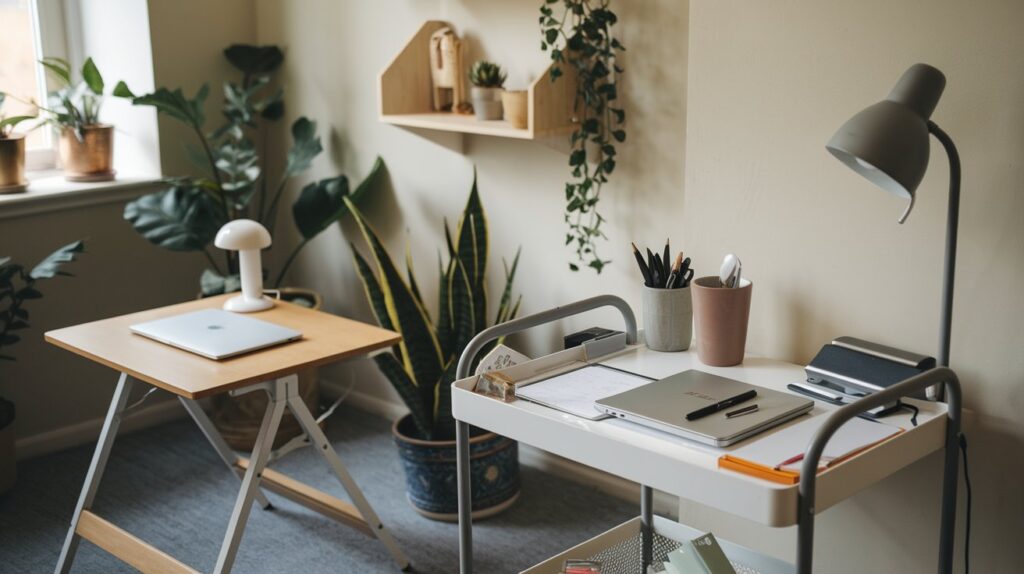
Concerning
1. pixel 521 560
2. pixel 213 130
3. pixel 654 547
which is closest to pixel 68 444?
pixel 213 130

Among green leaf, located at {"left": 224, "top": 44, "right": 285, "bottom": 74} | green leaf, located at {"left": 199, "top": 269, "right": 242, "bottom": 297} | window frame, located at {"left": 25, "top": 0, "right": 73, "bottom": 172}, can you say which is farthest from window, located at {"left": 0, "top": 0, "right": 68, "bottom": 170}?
green leaf, located at {"left": 199, "top": 269, "right": 242, "bottom": 297}

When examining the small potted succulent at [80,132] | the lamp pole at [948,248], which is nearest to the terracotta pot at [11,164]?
the small potted succulent at [80,132]

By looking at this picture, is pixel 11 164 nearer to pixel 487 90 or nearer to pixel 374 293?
pixel 374 293

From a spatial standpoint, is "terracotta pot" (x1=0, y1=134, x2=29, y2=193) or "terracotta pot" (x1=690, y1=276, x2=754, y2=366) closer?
"terracotta pot" (x1=690, y1=276, x2=754, y2=366)

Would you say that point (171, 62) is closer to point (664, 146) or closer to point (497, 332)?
point (664, 146)

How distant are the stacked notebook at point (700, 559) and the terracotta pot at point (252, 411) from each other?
188cm

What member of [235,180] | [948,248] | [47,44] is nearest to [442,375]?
[235,180]

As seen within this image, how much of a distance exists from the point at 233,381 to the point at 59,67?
1823mm

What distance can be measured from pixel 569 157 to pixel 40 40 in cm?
205

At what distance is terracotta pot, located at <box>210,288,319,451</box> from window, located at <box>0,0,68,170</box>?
1.11m

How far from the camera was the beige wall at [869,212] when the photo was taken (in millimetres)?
1829

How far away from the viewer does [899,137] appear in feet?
5.19

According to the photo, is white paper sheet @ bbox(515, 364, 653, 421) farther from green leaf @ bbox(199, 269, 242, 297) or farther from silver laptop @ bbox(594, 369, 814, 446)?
green leaf @ bbox(199, 269, 242, 297)

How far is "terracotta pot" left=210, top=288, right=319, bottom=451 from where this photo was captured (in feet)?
11.6
